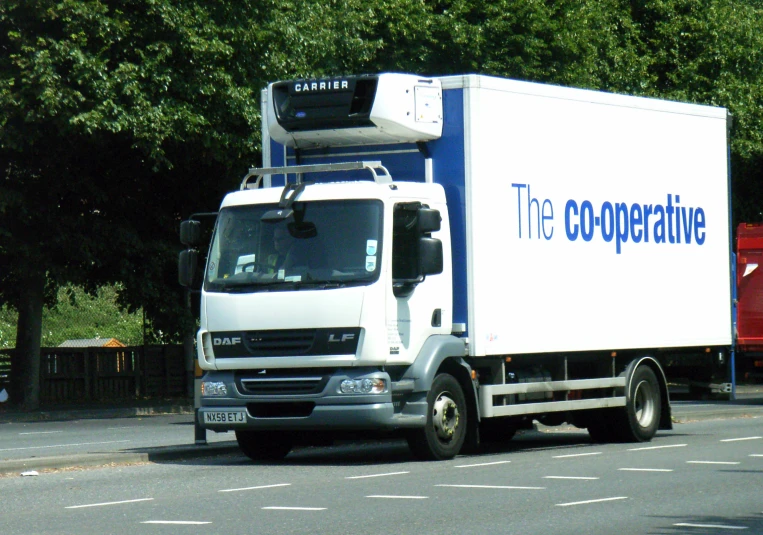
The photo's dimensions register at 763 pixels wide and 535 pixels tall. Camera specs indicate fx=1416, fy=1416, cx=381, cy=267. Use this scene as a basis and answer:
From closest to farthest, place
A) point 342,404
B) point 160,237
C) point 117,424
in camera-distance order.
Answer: point 342,404
point 117,424
point 160,237

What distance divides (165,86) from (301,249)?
12.1 meters

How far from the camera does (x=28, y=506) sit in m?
10.6

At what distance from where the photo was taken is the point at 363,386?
43.5 ft

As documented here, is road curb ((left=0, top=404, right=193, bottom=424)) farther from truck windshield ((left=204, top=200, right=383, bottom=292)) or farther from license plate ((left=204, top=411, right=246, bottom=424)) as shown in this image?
truck windshield ((left=204, top=200, right=383, bottom=292))

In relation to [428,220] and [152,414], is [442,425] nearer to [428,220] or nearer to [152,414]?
[428,220]

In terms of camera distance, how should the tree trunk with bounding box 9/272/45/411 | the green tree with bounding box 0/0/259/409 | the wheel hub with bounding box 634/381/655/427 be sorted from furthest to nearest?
the tree trunk with bounding box 9/272/45/411, the green tree with bounding box 0/0/259/409, the wheel hub with bounding box 634/381/655/427

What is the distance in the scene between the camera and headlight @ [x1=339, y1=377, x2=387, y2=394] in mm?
13250

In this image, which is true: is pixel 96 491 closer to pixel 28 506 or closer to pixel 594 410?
pixel 28 506

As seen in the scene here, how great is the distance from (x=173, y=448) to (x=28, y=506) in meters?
4.66

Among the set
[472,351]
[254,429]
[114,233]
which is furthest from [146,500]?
[114,233]

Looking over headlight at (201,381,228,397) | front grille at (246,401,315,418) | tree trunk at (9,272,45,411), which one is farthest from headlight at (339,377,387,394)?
tree trunk at (9,272,45,411)

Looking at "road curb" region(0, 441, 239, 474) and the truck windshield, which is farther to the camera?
"road curb" region(0, 441, 239, 474)

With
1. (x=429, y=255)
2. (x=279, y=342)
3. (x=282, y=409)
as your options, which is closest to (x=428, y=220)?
(x=429, y=255)

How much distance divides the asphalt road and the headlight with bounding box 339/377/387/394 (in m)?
0.74
